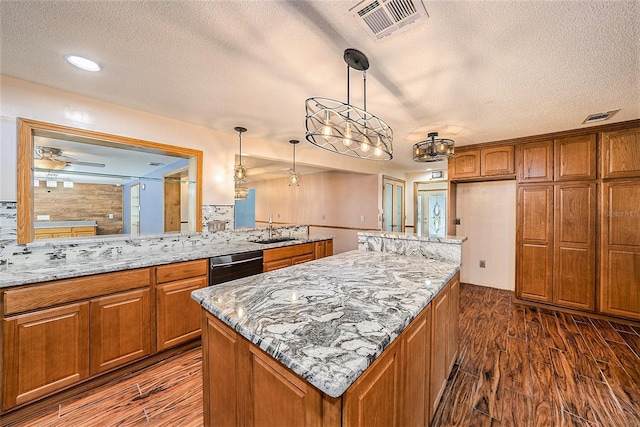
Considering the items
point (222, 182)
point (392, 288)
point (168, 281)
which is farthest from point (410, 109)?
point (168, 281)

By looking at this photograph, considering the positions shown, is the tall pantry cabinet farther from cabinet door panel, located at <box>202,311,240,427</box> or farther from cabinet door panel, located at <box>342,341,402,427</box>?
cabinet door panel, located at <box>202,311,240,427</box>

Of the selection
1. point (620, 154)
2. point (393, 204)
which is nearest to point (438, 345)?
point (620, 154)

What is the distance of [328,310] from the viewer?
105 centimetres

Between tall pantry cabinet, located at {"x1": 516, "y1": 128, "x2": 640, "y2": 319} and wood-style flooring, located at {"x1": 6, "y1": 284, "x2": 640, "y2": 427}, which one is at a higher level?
tall pantry cabinet, located at {"x1": 516, "y1": 128, "x2": 640, "y2": 319}

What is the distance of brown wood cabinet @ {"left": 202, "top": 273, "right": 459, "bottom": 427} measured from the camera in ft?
2.36

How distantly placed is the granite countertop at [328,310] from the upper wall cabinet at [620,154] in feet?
9.07

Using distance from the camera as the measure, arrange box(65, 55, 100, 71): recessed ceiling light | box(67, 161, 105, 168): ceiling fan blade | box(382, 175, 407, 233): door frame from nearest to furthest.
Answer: box(65, 55, 100, 71): recessed ceiling light → box(67, 161, 105, 168): ceiling fan blade → box(382, 175, 407, 233): door frame

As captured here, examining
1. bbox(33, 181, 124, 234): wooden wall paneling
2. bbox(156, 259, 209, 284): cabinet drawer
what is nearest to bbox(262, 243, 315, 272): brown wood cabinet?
bbox(156, 259, 209, 284): cabinet drawer

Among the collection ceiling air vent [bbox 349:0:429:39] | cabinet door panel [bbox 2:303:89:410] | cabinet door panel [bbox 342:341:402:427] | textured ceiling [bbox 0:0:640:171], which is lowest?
cabinet door panel [bbox 2:303:89:410]

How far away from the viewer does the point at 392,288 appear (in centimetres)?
134

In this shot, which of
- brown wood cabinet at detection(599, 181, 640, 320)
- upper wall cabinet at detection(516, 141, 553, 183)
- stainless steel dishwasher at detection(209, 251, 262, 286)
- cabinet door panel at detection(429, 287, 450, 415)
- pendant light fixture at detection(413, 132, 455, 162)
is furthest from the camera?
upper wall cabinet at detection(516, 141, 553, 183)

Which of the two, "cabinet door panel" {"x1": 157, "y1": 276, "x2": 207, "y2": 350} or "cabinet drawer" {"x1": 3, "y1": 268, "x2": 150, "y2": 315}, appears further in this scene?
"cabinet door panel" {"x1": 157, "y1": 276, "x2": 207, "y2": 350}

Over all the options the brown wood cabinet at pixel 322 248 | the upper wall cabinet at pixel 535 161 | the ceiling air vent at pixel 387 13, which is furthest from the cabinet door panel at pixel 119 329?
the upper wall cabinet at pixel 535 161

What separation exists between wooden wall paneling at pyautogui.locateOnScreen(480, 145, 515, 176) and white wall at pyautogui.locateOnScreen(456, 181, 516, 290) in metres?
0.56
